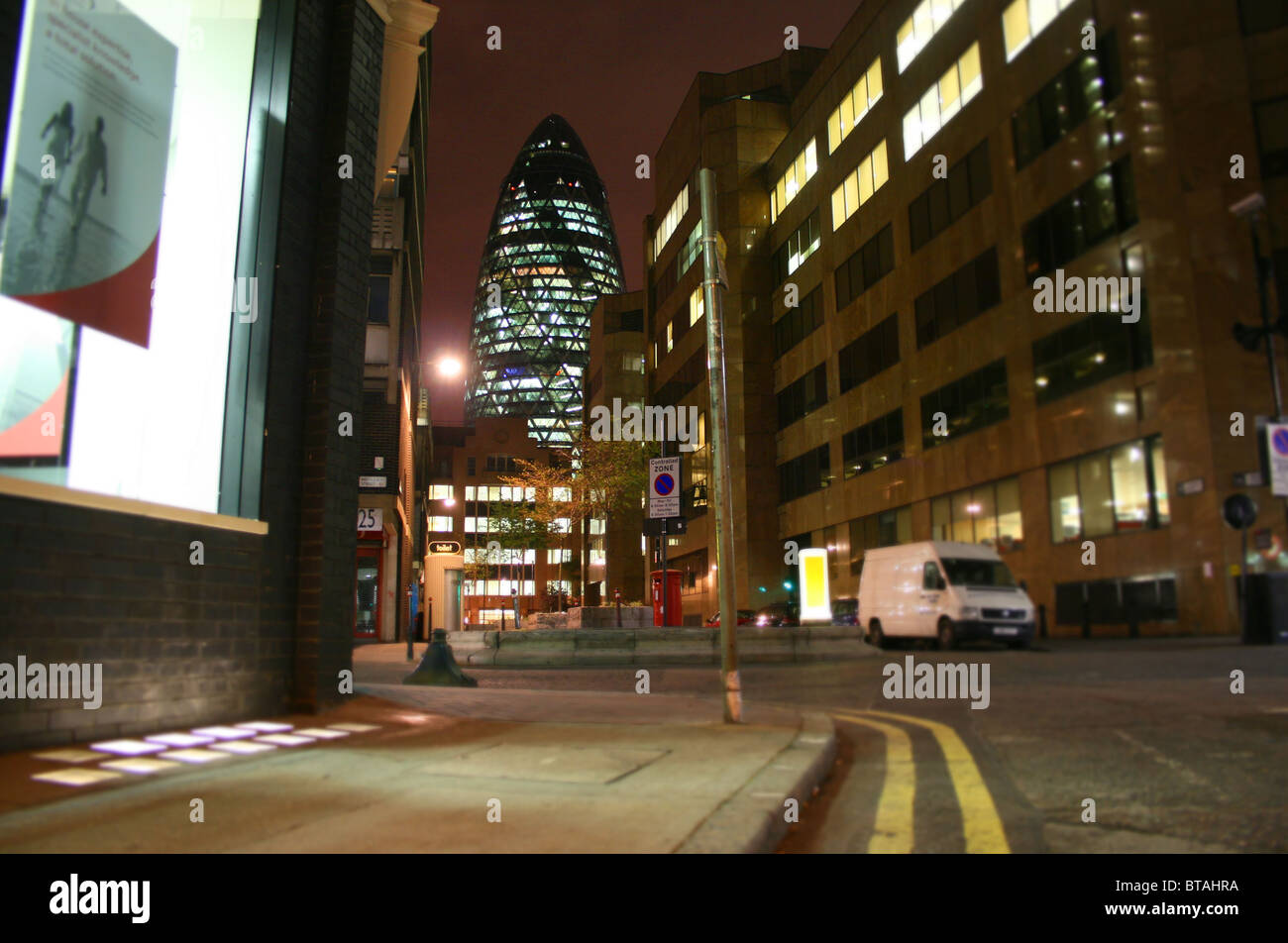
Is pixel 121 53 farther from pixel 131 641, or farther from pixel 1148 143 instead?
pixel 1148 143

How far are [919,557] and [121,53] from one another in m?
18.2

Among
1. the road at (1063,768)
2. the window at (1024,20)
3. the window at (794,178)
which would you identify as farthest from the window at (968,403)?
the road at (1063,768)

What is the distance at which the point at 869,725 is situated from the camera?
906 centimetres

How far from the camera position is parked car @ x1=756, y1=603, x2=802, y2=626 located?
3169cm

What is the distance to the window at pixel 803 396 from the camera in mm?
45219

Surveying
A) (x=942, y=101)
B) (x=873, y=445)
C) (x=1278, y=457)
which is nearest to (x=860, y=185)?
(x=942, y=101)

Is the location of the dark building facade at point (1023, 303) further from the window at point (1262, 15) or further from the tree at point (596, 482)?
the tree at point (596, 482)

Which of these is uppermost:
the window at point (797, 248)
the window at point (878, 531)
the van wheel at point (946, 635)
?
the window at point (797, 248)

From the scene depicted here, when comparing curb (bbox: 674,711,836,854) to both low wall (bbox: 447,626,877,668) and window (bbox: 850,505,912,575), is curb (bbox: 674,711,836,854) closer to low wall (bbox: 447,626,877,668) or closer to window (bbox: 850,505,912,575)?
low wall (bbox: 447,626,877,668)

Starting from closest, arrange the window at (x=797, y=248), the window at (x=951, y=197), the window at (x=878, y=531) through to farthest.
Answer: the window at (x=951, y=197) < the window at (x=878, y=531) < the window at (x=797, y=248)

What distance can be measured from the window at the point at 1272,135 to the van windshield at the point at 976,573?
13499 millimetres

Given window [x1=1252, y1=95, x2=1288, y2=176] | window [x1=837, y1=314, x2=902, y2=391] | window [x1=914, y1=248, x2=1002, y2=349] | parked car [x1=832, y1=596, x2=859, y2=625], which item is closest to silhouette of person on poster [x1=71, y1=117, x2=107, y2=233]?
parked car [x1=832, y1=596, x2=859, y2=625]

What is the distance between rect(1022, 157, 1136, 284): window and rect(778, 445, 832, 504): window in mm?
A: 16441

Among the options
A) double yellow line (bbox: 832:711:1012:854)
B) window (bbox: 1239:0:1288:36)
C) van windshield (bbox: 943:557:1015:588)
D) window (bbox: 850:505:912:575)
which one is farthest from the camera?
window (bbox: 850:505:912:575)
